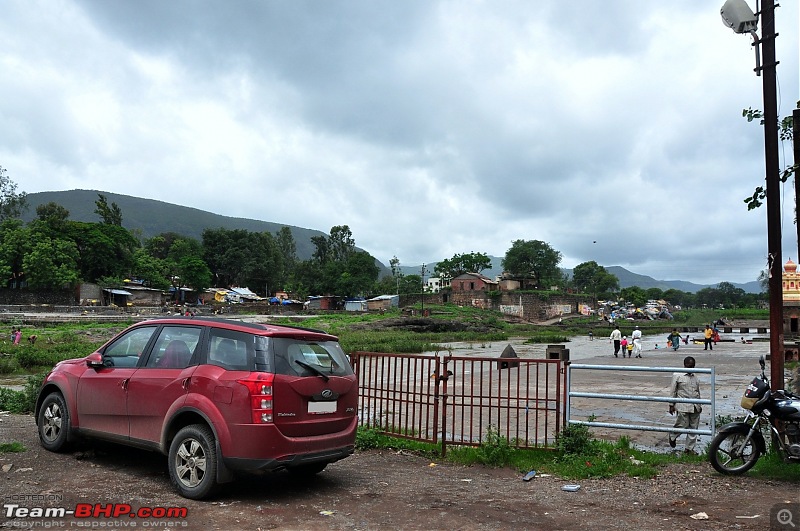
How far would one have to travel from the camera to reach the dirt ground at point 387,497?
4660 millimetres

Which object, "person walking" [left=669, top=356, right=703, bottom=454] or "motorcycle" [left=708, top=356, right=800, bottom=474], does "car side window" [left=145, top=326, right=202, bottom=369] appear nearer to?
"motorcycle" [left=708, top=356, right=800, bottom=474]

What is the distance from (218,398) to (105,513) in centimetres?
126

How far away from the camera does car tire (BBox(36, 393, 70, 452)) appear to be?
21.2 feet

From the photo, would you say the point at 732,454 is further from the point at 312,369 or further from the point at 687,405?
the point at 312,369

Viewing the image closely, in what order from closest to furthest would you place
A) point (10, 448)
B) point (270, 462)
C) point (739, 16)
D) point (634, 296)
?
point (270, 462), point (10, 448), point (739, 16), point (634, 296)

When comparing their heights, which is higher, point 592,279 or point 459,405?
point 592,279

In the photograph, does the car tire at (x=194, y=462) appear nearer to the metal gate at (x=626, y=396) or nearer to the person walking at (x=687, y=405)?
the metal gate at (x=626, y=396)

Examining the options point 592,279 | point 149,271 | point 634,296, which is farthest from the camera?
point 592,279

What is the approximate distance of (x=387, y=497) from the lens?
18.0ft

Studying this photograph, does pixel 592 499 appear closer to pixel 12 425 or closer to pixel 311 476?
pixel 311 476

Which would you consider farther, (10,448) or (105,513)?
(10,448)

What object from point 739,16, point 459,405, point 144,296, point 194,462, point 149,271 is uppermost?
point 149,271

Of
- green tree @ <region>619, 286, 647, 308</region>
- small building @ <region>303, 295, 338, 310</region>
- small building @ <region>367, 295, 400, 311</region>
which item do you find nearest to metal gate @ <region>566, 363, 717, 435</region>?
small building @ <region>367, 295, 400, 311</region>

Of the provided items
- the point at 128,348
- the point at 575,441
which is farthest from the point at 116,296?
the point at 575,441
